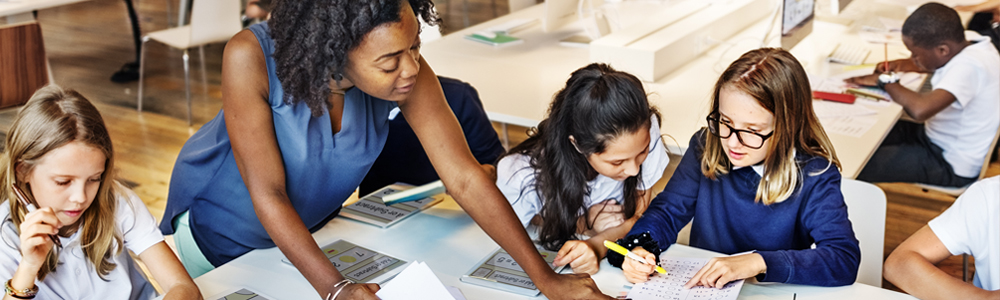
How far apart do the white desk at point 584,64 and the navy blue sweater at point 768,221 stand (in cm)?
49

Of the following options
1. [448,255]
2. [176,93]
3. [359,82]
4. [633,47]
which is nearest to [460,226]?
[448,255]

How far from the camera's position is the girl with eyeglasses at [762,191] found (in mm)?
1410

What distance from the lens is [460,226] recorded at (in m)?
1.71

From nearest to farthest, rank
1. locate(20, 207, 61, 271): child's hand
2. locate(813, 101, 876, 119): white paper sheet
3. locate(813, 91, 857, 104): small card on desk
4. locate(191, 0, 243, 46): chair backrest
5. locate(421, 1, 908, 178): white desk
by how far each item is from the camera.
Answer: locate(20, 207, 61, 271): child's hand → locate(421, 1, 908, 178): white desk → locate(813, 101, 876, 119): white paper sheet → locate(813, 91, 857, 104): small card on desk → locate(191, 0, 243, 46): chair backrest

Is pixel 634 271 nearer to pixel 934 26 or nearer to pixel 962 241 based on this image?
pixel 962 241

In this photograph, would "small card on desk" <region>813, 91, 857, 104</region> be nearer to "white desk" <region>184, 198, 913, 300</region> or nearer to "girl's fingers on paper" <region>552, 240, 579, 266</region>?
"white desk" <region>184, 198, 913, 300</region>

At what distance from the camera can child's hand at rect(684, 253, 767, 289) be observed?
4.53 feet

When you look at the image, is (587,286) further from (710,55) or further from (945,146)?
(710,55)

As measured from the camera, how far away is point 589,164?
172 cm

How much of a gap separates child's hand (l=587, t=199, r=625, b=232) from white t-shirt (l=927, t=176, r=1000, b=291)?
2.00 feet

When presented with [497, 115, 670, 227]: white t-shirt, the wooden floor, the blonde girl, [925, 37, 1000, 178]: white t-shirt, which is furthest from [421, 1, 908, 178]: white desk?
the blonde girl

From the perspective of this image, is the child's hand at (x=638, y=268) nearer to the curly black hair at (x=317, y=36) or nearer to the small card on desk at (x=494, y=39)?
the curly black hair at (x=317, y=36)

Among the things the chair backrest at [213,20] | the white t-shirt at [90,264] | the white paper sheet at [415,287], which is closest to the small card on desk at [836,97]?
the white paper sheet at [415,287]

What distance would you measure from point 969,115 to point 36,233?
258cm
